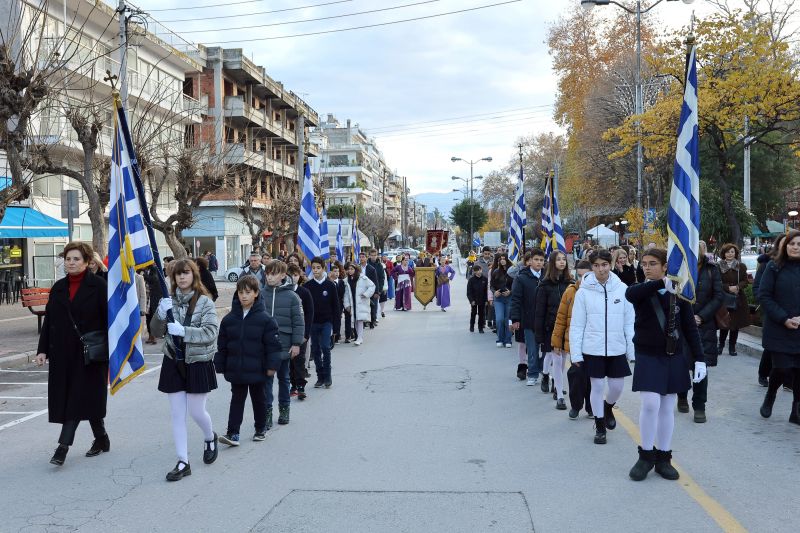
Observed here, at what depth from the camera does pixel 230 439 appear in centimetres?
693

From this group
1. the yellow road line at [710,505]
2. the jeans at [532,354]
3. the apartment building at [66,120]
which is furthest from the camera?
the apartment building at [66,120]

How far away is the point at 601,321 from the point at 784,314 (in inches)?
83.1

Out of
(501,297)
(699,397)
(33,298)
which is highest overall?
(501,297)

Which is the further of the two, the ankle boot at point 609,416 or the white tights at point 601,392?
the ankle boot at point 609,416

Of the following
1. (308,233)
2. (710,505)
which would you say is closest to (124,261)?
(710,505)

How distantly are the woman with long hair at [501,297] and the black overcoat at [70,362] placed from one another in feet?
27.6

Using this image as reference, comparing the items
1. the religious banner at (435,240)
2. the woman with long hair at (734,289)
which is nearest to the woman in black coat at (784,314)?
the woman with long hair at (734,289)

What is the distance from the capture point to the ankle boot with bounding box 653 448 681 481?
572 centimetres

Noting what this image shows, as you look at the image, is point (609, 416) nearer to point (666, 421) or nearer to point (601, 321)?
point (601, 321)

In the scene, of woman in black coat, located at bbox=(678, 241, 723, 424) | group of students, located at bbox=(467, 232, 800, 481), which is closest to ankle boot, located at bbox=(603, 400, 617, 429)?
group of students, located at bbox=(467, 232, 800, 481)

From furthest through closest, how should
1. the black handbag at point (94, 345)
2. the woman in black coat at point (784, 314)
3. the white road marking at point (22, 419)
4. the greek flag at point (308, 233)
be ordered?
the greek flag at point (308, 233) → the white road marking at point (22, 419) → the woman in black coat at point (784, 314) → the black handbag at point (94, 345)

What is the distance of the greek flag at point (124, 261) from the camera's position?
6469 millimetres

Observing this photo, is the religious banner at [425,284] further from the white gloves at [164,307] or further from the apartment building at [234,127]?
the apartment building at [234,127]

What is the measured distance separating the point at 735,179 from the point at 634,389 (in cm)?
4082
